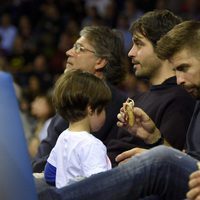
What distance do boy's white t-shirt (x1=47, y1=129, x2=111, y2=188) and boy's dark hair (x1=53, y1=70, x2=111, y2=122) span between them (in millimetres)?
98

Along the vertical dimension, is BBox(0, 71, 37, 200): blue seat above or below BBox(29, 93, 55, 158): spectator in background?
above

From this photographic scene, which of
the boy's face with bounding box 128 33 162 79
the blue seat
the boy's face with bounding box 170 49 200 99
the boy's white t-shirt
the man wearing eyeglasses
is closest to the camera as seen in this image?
the blue seat

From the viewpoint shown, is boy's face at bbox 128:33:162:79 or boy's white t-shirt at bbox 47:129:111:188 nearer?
boy's white t-shirt at bbox 47:129:111:188

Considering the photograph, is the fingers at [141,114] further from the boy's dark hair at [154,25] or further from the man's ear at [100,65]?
the man's ear at [100,65]

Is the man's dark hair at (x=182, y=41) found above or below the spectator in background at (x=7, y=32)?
above

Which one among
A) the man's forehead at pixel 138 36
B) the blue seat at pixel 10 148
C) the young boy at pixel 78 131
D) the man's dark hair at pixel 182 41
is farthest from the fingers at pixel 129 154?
the man's forehead at pixel 138 36

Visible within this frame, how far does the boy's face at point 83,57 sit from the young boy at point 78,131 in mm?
753

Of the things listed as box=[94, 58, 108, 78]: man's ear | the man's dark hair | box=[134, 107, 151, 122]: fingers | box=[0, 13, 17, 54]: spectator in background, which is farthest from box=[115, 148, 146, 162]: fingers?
box=[0, 13, 17, 54]: spectator in background

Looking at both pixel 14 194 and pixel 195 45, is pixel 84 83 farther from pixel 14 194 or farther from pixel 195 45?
pixel 14 194

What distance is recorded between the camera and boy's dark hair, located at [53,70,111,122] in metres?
3.79

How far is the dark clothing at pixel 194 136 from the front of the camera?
3.79 metres

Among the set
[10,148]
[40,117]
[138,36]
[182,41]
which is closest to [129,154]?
[182,41]

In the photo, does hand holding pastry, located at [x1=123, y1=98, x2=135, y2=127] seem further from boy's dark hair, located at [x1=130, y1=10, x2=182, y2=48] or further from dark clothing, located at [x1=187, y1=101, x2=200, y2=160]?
boy's dark hair, located at [x1=130, y1=10, x2=182, y2=48]

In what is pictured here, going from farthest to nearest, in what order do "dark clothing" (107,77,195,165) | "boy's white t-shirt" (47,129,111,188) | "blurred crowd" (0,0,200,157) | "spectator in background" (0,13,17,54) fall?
"spectator in background" (0,13,17,54), "blurred crowd" (0,0,200,157), "dark clothing" (107,77,195,165), "boy's white t-shirt" (47,129,111,188)
